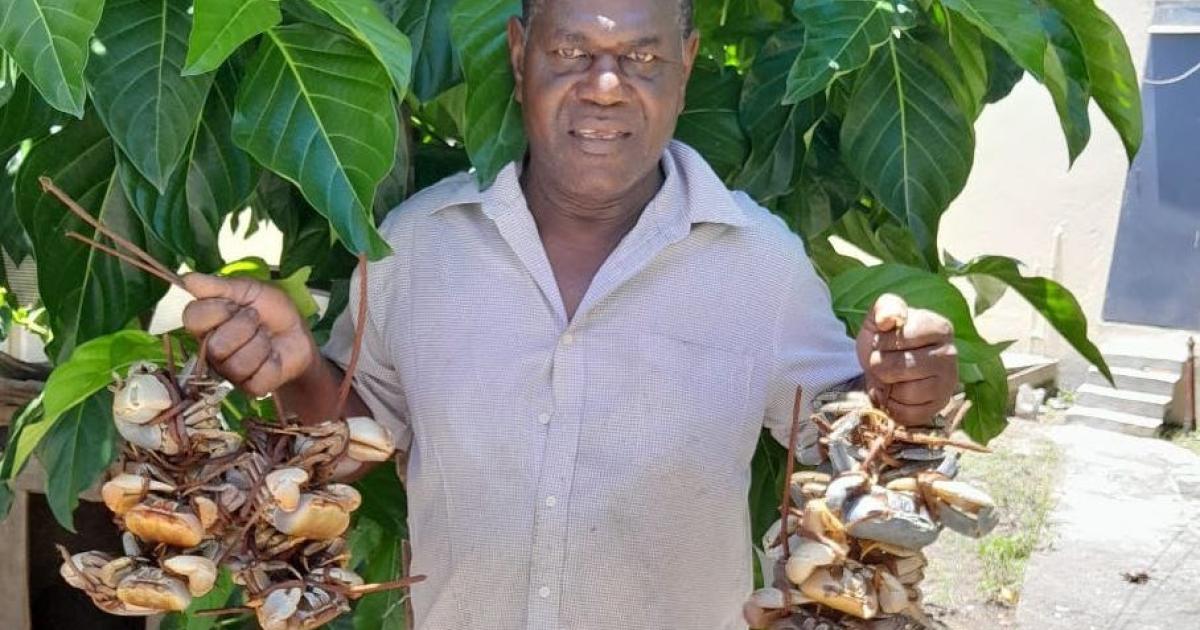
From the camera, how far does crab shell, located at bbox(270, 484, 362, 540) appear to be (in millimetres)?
968

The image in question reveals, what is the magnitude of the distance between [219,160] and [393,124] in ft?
0.67

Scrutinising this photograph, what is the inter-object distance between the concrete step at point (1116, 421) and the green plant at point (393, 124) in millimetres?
3768

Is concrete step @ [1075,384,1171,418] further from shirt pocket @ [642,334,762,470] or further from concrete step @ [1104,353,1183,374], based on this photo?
Answer: shirt pocket @ [642,334,762,470]

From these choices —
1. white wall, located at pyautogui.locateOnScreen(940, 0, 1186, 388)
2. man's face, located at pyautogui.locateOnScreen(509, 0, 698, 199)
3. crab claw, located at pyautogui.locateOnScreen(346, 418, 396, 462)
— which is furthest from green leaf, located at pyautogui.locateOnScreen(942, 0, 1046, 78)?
white wall, located at pyautogui.locateOnScreen(940, 0, 1186, 388)

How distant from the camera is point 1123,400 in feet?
17.2

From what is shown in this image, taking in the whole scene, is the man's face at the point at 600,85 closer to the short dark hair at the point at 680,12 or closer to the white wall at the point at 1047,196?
the short dark hair at the point at 680,12

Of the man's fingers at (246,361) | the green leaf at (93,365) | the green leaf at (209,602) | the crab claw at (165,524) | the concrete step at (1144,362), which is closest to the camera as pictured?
the crab claw at (165,524)

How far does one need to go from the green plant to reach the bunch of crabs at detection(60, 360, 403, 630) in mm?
176

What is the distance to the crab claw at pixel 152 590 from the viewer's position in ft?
3.11

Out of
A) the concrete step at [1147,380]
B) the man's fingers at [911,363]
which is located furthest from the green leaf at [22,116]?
the concrete step at [1147,380]

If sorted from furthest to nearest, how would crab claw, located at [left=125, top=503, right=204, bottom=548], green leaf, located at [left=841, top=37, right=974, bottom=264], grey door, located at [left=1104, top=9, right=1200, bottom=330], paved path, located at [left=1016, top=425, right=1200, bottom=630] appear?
grey door, located at [left=1104, top=9, right=1200, bottom=330] → paved path, located at [left=1016, top=425, right=1200, bottom=630] → green leaf, located at [left=841, top=37, right=974, bottom=264] → crab claw, located at [left=125, top=503, right=204, bottom=548]

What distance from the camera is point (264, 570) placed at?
992mm

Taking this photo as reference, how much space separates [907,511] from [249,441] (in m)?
0.42

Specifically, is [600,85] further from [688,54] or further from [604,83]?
[688,54]
